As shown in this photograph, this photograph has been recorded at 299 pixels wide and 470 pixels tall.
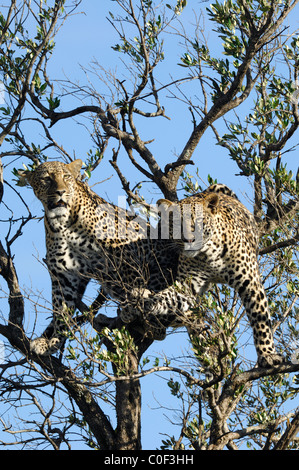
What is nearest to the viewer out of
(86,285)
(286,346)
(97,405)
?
(286,346)

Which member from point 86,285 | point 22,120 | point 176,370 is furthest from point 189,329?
point 22,120

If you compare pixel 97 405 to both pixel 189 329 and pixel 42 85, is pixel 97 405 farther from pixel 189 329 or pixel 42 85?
pixel 42 85

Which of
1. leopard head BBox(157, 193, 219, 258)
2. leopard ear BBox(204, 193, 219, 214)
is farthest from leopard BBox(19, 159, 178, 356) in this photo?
leopard ear BBox(204, 193, 219, 214)

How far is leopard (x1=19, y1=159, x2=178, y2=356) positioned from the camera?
1056 centimetres

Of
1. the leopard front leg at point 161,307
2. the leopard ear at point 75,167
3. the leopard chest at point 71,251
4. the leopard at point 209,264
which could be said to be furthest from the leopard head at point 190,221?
the leopard ear at point 75,167

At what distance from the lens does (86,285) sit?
36.0ft

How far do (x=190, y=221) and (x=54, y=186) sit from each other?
5.88 feet

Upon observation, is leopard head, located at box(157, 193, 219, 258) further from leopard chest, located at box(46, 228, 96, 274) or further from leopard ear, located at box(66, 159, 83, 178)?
leopard ear, located at box(66, 159, 83, 178)

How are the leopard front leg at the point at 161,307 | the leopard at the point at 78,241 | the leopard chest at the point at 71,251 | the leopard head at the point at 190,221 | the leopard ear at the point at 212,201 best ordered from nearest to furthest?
the leopard front leg at the point at 161,307, the leopard head at the point at 190,221, the leopard ear at the point at 212,201, the leopard at the point at 78,241, the leopard chest at the point at 71,251

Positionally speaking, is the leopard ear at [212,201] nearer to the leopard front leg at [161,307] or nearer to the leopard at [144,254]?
the leopard at [144,254]

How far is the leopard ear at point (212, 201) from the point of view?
1013 centimetres

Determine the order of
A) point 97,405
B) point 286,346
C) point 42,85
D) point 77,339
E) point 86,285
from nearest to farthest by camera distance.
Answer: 1. point 77,339
2. point 286,346
3. point 97,405
4. point 86,285
5. point 42,85

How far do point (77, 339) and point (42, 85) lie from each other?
14.1 ft
